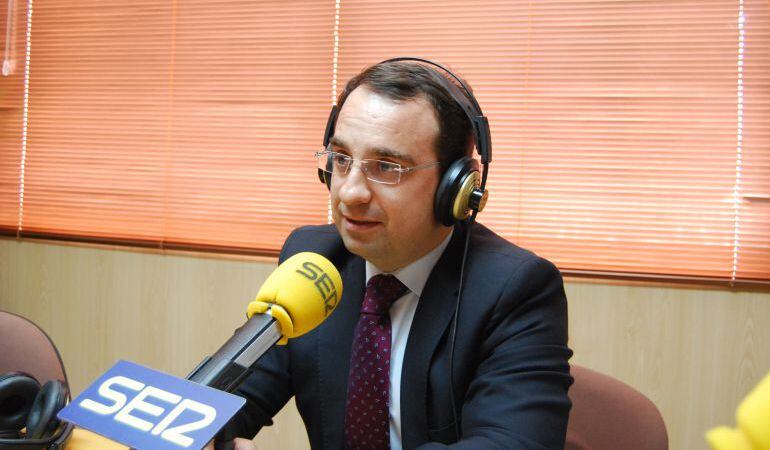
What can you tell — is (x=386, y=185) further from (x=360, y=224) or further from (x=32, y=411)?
(x=32, y=411)

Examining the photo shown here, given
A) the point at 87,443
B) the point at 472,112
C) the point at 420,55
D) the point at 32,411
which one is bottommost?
the point at 87,443

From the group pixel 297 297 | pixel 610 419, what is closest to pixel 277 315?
pixel 297 297

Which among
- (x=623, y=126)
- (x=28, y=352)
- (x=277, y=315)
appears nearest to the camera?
(x=277, y=315)

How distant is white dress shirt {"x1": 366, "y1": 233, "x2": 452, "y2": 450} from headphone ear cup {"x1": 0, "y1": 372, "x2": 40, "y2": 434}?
664 millimetres

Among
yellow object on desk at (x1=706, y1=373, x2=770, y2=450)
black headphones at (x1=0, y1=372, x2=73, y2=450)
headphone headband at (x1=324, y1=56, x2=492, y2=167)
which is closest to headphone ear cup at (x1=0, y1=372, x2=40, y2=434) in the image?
black headphones at (x1=0, y1=372, x2=73, y2=450)

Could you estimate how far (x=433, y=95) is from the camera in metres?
1.49

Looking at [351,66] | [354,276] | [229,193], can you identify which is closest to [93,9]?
[229,193]

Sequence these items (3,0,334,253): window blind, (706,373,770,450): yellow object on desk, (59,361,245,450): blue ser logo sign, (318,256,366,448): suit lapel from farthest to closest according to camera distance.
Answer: (3,0,334,253): window blind → (318,256,366,448): suit lapel → (59,361,245,450): blue ser logo sign → (706,373,770,450): yellow object on desk

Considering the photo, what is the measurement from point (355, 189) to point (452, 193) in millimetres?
192

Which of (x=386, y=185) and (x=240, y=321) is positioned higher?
(x=386, y=185)

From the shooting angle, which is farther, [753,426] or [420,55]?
[420,55]

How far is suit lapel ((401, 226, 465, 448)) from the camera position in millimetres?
1444

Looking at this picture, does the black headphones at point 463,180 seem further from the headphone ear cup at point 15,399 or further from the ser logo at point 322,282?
the headphone ear cup at point 15,399

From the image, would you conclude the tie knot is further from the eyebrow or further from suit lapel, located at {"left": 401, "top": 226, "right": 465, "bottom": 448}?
the eyebrow
